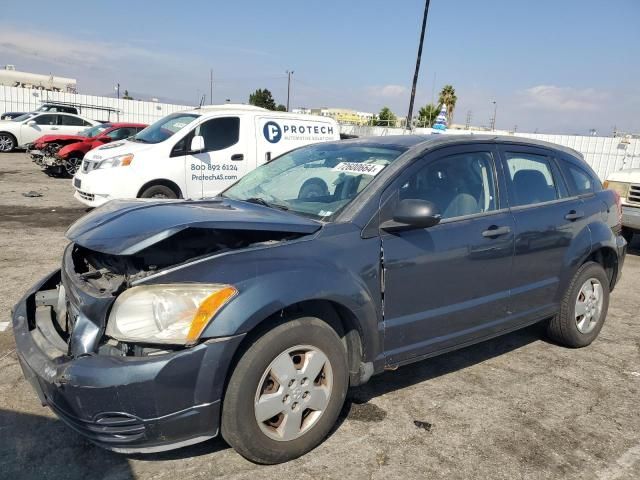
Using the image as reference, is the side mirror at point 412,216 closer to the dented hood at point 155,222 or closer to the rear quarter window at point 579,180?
the dented hood at point 155,222

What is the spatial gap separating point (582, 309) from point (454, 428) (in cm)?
194

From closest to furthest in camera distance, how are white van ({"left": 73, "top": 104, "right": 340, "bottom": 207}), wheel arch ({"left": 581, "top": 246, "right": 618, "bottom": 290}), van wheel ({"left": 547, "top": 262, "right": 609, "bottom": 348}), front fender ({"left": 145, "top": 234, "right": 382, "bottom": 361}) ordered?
front fender ({"left": 145, "top": 234, "right": 382, "bottom": 361}) < van wheel ({"left": 547, "top": 262, "right": 609, "bottom": 348}) < wheel arch ({"left": 581, "top": 246, "right": 618, "bottom": 290}) < white van ({"left": 73, "top": 104, "right": 340, "bottom": 207})

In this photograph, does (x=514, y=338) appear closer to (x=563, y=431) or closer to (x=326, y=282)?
(x=563, y=431)

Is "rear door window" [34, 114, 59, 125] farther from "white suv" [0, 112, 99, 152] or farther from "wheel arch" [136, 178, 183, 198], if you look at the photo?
"wheel arch" [136, 178, 183, 198]

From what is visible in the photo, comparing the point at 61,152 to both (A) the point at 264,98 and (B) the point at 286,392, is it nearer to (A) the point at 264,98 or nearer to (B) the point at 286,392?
(B) the point at 286,392

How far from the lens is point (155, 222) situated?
8.86ft

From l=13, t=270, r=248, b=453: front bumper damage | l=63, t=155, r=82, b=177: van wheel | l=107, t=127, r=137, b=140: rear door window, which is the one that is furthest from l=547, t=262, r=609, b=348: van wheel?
l=107, t=127, r=137, b=140: rear door window

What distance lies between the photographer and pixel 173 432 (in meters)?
2.38

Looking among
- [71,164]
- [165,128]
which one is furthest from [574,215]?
[71,164]

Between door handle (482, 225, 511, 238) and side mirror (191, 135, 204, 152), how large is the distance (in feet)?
18.9

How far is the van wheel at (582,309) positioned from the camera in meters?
4.26

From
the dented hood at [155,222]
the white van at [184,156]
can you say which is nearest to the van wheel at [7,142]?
the white van at [184,156]

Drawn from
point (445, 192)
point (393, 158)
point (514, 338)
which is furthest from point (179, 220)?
point (514, 338)

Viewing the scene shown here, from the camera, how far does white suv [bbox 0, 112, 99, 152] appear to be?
19.4 metres
